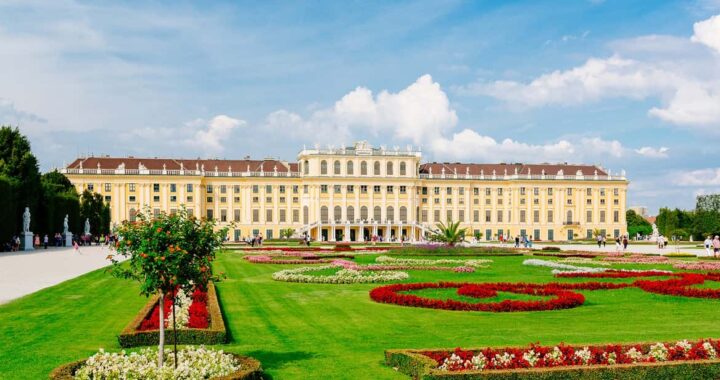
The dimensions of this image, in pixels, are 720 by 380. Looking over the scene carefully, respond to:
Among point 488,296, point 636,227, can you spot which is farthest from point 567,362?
point 636,227

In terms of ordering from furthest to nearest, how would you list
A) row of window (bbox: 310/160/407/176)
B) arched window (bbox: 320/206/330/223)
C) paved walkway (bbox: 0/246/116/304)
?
row of window (bbox: 310/160/407/176) < arched window (bbox: 320/206/330/223) < paved walkway (bbox: 0/246/116/304)

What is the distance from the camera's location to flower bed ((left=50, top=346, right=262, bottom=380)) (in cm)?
788

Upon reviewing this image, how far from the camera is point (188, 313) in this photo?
12.5 meters

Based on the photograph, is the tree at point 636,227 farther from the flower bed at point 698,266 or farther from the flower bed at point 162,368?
the flower bed at point 162,368

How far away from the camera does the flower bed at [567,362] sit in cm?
784

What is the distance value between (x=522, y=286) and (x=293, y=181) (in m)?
67.8

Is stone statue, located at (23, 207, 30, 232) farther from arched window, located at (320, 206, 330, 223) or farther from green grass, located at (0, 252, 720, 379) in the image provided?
arched window, located at (320, 206, 330, 223)

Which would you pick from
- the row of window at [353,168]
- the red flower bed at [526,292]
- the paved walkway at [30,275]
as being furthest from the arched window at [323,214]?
the red flower bed at [526,292]

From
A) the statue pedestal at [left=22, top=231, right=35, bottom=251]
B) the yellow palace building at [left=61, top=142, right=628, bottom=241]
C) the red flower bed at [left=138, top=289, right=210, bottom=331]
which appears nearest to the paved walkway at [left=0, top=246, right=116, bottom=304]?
the red flower bed at [left=138, top=289, right=210, bottom=331]

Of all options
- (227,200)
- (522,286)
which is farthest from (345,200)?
(522,286)

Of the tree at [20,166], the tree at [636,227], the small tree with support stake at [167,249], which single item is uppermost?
the tree at [20,166]

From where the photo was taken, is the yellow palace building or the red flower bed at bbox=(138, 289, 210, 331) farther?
the yellow palace building

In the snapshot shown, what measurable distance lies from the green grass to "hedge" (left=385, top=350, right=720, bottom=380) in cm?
61

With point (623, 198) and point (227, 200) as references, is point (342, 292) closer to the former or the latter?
point (227, 200)
